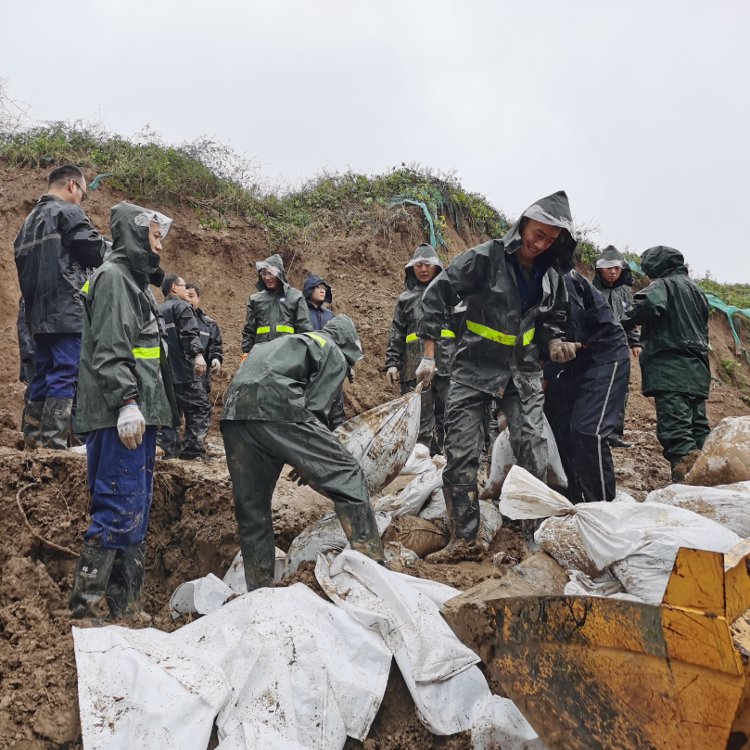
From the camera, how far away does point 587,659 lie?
165 centimetres

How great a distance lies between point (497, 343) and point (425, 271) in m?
2.56

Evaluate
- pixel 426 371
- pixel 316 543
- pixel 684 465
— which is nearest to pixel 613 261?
pixel 684 465

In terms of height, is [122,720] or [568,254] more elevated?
[568,254]

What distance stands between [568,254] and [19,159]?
841 cm

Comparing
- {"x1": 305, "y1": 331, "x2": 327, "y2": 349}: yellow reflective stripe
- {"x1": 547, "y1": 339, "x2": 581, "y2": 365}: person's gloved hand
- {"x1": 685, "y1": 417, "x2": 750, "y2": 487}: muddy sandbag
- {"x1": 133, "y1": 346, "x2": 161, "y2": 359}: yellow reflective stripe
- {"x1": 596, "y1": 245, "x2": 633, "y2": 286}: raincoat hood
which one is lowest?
{"x1": 685, "y1": 417, "x2": 750, "y2": 487}: muddy sandbag

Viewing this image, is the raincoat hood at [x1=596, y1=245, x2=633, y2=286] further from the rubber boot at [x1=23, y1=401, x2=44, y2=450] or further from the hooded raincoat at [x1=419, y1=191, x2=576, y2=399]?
the rubber boot at [x1=23, y1=401, x2=44, y2=450]

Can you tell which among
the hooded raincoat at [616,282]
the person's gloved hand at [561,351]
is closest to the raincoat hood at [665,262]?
the hooded raincoat at [616,282]

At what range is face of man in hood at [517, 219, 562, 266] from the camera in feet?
11.8

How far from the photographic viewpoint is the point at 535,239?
3.64 metres

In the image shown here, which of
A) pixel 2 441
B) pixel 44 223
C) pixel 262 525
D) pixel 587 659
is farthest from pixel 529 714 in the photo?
pixel 2 441

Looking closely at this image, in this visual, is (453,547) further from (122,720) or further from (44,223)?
(44,223)

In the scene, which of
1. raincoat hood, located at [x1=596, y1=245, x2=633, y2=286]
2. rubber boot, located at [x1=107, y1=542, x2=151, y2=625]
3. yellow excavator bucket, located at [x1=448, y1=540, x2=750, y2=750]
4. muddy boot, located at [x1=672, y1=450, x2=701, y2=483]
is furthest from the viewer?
raincoat hood, located at [x1=596, y1=245, x2=633, y2=286]

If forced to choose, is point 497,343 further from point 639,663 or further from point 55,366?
point 55,366

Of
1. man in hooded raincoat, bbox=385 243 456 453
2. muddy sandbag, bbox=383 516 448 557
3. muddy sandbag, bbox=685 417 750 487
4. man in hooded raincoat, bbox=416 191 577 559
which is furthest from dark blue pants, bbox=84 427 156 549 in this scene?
man in hooded raincoat, bbox=385 243 456 453
